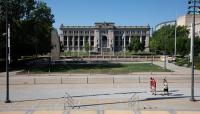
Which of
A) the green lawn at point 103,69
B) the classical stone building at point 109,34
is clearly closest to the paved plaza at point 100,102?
the green lawn at point 103,69

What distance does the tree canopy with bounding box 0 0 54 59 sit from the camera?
53869 millimetres

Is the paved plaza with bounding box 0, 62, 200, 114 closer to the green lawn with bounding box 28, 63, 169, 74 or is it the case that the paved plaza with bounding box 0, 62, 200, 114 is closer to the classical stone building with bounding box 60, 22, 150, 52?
the green lawn with bounding box 28, 63, 169, 74

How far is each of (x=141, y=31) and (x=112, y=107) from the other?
571ft

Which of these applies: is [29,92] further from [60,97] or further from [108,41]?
[108,41]

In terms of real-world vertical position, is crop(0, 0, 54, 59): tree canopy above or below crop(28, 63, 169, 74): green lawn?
above

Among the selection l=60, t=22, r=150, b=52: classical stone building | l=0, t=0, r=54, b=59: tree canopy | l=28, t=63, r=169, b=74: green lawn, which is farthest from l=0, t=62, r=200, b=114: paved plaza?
l=60, t=22, r=150, b=52: classical stone building

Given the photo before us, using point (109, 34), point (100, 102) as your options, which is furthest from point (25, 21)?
point (109, 34)

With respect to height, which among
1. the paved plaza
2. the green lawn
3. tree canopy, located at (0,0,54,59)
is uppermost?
tree canopy, located at (0,0,54,59)

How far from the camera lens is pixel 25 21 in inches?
2255

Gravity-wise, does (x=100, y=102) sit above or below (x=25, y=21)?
below

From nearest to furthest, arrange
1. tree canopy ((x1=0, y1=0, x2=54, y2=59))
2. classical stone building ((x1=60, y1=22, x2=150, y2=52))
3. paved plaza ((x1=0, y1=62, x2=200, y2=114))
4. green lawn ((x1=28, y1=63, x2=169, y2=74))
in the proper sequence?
1. paved plaza ((x1=0, y1=62, x2=200, y2=114))
2. green lawn ((x1=28, y1=63, x2=169, y2=74))
3. tree canopy ((x1=0, y1=0, x2=54, y2=59))
4. classical stone building ((x1=60, y1=22, x2=150, y2=52))

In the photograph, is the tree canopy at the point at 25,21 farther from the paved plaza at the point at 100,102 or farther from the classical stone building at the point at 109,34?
the classical stone building at the point at 109,34

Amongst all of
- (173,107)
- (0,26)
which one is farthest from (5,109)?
(0,26)

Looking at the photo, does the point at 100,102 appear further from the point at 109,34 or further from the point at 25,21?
the point at 109,34
